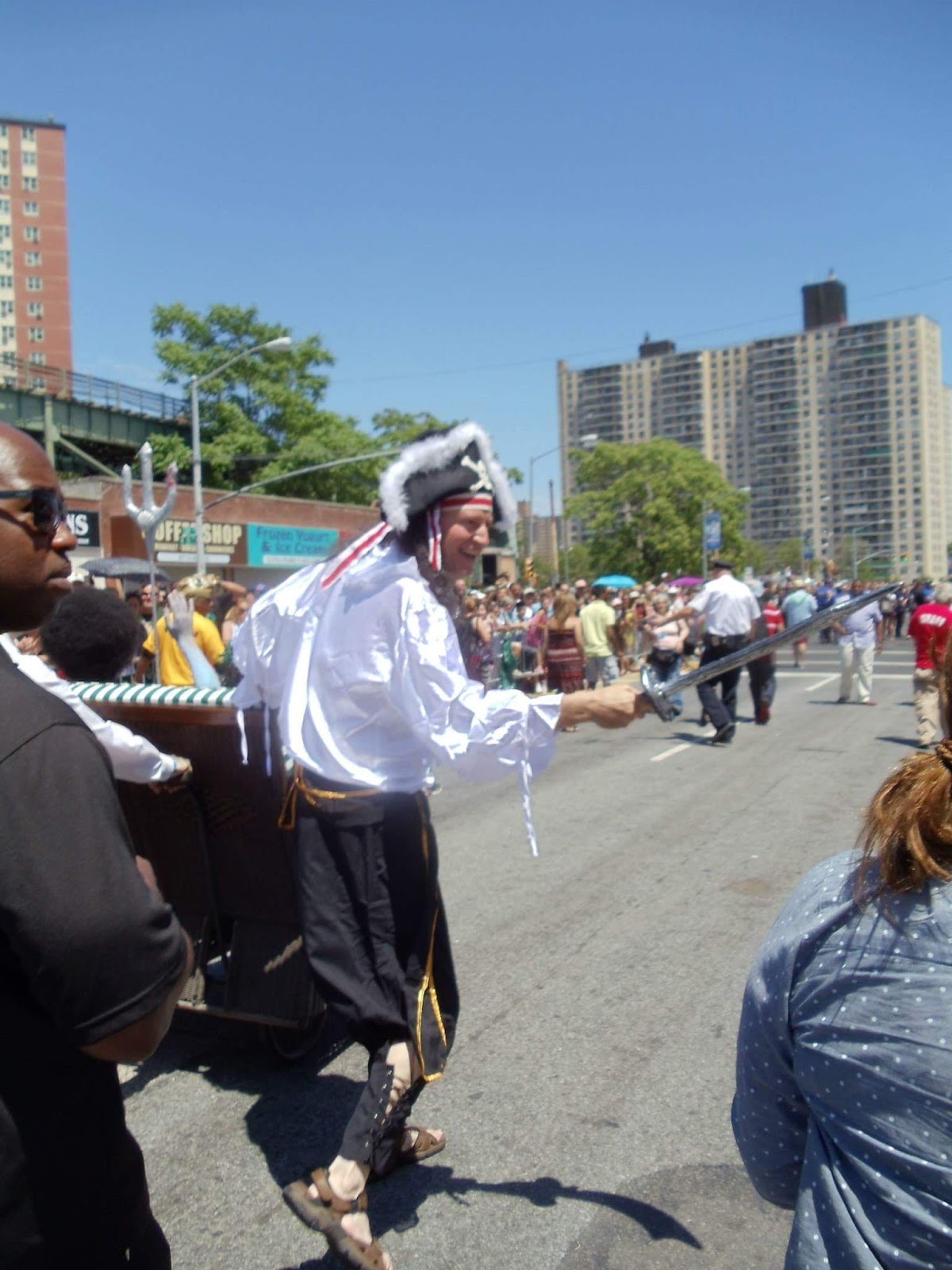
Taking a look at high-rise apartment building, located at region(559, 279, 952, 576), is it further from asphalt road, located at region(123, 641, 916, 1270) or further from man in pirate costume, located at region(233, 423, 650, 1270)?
man in pirate costume, located at region(233, 423, 650, 1270)

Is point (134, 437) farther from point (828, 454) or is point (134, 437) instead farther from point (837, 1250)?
point (828, 454)

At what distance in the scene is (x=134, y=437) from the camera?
143ft

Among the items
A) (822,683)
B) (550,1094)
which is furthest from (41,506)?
(822,683)

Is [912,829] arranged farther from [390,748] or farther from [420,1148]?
[420,1148]

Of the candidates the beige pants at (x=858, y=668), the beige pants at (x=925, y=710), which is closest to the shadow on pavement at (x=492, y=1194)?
the beige pants at (x=925, y=710)

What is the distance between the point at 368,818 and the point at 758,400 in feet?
443

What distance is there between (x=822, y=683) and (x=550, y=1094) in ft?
51.7

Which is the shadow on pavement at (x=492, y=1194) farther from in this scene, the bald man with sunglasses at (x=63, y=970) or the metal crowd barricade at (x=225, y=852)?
the bald man with sunglasses at (x=63, y=970)

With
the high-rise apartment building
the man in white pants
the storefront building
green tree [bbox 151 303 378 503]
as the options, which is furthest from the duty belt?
the high-rise apartment building

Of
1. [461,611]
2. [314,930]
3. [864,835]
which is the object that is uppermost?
[461,611]

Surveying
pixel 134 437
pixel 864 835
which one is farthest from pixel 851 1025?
pixel 134 437

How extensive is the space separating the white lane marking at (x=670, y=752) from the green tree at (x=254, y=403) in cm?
3534

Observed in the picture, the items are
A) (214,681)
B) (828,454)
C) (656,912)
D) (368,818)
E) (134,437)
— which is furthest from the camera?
(828,454)

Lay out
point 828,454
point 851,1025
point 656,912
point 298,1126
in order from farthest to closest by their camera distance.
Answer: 1. point 828,454
2. point 656,912
3. point 298,1126
4. point 851,1025
